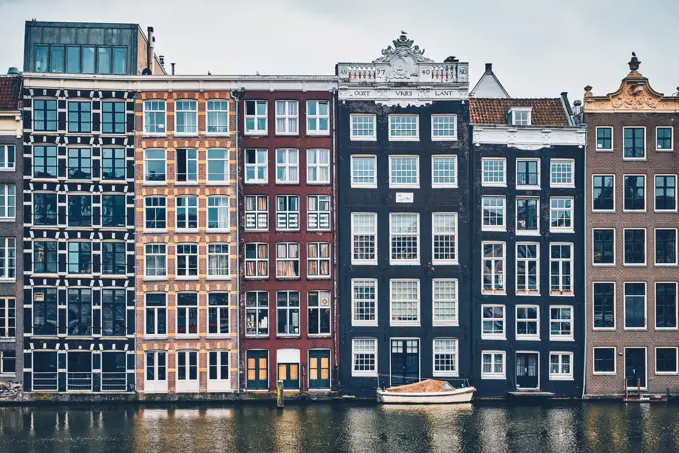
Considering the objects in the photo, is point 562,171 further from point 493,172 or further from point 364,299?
point 364,299

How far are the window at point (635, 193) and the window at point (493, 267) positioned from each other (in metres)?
8.55

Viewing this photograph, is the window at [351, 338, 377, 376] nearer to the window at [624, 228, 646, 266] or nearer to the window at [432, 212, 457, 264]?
the window at [432, 212, 457, 264]

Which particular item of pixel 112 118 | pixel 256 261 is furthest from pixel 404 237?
pixel 112 118

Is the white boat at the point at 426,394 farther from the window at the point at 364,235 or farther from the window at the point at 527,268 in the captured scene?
the window at the point at 364,235

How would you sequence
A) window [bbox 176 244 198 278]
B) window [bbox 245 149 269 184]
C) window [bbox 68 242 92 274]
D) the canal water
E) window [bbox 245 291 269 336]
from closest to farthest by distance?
the canal water, window [bbox 68 242 92 274], window [bbox 176 244 198 278], window [bbox 245 291 269 336], window [bbox 245 149 269 184]

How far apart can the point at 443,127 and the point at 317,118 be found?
8.11 m

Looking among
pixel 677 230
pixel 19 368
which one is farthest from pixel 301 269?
pixel 677 230

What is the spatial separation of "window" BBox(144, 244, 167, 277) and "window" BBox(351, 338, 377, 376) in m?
12.9

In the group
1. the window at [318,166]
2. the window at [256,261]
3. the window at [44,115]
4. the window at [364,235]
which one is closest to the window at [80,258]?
the window at [44,115]

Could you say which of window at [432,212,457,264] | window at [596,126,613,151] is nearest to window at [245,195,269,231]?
window at [432,212,457,264]

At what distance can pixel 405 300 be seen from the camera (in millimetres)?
58062

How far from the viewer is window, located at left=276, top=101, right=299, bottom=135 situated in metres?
58.1

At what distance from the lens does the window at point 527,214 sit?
192ft

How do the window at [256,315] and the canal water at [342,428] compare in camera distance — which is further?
the window at [256,315]
